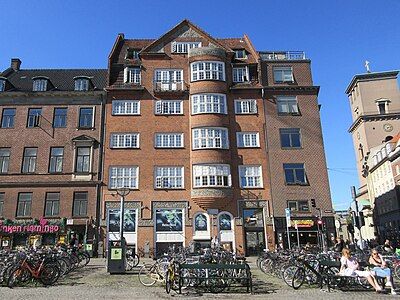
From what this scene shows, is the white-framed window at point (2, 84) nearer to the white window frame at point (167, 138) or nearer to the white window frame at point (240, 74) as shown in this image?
the white window frame at point (167, 138)

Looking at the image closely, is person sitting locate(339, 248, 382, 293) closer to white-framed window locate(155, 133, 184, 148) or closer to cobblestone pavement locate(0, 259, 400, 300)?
cobblestone pavement locate(0, 259, 400, 300)

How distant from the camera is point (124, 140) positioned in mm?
A: 31969

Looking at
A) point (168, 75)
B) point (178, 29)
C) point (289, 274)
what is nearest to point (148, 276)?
point (289, 274)

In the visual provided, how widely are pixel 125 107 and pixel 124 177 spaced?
6.55 metres

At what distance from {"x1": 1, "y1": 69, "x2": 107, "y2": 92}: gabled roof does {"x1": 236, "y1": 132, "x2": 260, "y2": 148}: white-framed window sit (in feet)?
46.2

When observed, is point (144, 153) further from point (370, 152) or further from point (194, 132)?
point (370, 152)

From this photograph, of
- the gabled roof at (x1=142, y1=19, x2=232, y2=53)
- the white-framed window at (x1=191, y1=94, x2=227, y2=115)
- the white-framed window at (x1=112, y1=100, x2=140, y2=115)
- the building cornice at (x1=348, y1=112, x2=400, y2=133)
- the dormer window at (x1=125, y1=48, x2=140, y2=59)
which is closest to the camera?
the white-framed window at (x1=191, y1=94, x2=227, y2=115)

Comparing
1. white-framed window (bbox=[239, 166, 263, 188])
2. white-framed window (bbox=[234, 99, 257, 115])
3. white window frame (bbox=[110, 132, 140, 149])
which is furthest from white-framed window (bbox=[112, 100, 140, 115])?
white-framed window (bbox=[239, 166, 263, 188])

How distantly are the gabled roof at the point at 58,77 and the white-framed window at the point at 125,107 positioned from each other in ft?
10.1

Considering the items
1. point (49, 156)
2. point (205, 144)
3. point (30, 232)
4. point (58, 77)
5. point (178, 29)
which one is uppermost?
point (178, 29)

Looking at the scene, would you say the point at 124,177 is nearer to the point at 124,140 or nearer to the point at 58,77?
the point at 124,140

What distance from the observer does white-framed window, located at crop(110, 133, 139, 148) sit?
31.8 m

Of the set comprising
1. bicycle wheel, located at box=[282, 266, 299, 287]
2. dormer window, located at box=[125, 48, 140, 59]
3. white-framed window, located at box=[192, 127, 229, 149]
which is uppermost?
dormer window, located at box=[125, 48, 140, 59]

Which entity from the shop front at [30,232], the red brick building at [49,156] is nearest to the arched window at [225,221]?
the red brick building at [49,156]
